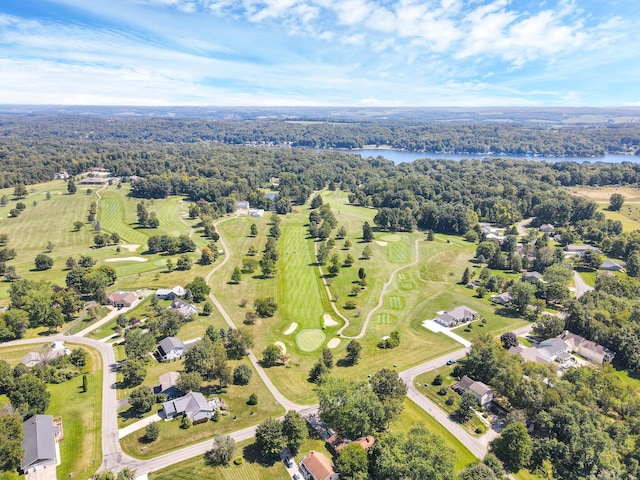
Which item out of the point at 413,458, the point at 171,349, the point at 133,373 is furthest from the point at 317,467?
the point at 171,349

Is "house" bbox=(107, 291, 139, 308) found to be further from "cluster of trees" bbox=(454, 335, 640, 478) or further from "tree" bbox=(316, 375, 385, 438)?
"cluster of trees" bbox=(454, 335, 640, 478)

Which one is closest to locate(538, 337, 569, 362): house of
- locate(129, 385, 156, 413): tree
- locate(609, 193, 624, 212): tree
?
locate(129, 385, 156, 413): tree

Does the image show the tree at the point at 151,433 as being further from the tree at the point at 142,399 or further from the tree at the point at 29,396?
the tree at the point at 29,396

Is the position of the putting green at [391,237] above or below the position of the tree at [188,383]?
below

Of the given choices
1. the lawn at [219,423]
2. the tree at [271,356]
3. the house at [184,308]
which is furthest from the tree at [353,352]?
the house at [184,308]

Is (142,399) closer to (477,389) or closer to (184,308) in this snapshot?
(184,308)

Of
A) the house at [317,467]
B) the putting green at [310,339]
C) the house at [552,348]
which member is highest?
the house at [317,467]

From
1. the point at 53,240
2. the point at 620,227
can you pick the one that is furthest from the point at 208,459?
the point at 620,227
